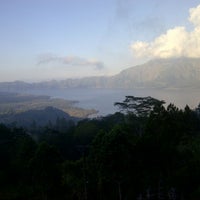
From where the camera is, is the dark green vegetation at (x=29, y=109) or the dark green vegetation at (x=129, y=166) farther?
the dark green vegetation at (x=29, y=109)

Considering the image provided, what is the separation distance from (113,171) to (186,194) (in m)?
4.09

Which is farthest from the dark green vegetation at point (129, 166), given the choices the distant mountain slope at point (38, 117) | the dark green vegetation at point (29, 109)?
the dark green vegetation at point (29, 109)

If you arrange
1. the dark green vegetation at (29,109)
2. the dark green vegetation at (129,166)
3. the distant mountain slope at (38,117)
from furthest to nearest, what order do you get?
the dark green vegetation at (29,109)
the distant mountain slope at (38,117)
the dark green vegetation at (129,166)

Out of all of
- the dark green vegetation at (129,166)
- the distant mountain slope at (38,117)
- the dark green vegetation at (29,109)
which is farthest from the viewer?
the dark green vegetation at (29,109)

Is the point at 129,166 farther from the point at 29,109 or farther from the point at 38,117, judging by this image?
the point at 29,109

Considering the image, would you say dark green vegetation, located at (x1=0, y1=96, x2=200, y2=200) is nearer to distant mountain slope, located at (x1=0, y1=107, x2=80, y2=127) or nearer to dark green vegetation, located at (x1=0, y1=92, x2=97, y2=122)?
distant mountain slope, located at (x1=0, y1=107, x2=80, y2=127)

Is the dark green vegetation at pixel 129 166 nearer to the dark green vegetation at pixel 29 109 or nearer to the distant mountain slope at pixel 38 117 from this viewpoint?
the distant mountain slope at pixel 38 117

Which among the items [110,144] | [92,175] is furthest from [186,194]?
[110,144]

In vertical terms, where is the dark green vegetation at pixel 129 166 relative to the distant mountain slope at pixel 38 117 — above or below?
above

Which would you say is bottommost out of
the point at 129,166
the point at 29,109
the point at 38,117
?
the point at 38,117

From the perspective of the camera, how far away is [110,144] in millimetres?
10219

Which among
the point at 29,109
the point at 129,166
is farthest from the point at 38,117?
the point at 129,166

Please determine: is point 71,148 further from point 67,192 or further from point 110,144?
point 110,144

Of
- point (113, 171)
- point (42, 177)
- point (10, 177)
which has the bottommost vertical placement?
point (10, 177)
